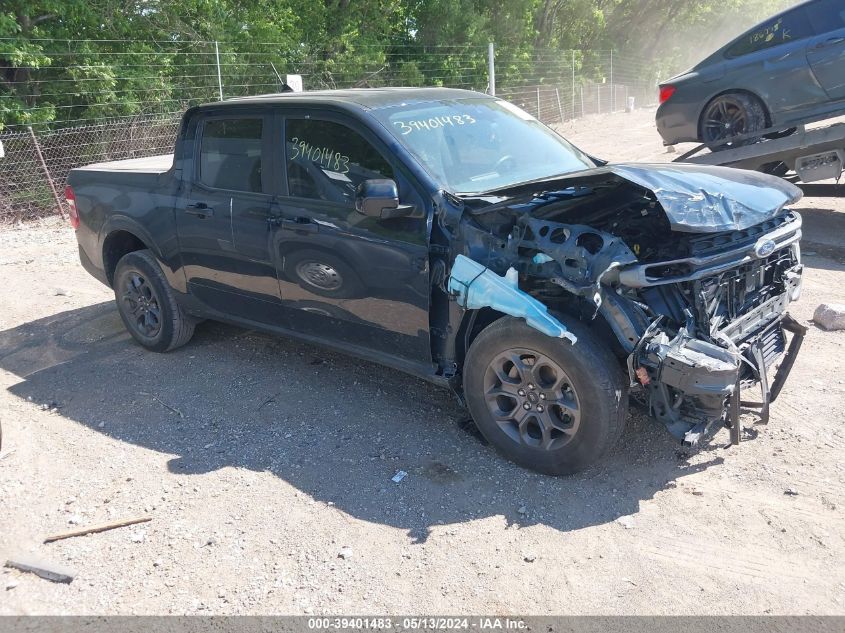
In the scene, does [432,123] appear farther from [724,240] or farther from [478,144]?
[724,240]

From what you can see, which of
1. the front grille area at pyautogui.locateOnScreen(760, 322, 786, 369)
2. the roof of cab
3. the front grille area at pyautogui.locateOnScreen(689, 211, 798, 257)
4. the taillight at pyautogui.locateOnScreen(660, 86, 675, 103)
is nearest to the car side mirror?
the roof of cab

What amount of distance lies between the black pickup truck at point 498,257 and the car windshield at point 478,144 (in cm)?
2

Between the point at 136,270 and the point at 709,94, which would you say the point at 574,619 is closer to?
the point at 136,270

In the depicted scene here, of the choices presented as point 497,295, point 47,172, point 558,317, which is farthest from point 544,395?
point 47,172

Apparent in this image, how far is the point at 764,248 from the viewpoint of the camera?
380cm

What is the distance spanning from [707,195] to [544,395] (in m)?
1.27

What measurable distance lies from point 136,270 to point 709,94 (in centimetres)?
667

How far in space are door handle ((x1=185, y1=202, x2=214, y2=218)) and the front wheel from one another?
2.25 metres

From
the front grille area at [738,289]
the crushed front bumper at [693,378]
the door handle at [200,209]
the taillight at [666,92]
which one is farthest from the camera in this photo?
the taillight at [666,92]

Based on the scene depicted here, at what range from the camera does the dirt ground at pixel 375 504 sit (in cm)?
312

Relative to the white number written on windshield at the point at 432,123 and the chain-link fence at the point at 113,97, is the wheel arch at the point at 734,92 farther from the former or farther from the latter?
the chain-link fence at the point at 113,97

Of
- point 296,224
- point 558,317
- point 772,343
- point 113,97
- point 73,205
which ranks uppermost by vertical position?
point 113,97

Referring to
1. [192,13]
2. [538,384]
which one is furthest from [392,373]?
[192,13]

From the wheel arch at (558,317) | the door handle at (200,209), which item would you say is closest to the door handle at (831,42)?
the wheel arch at (558,317)
